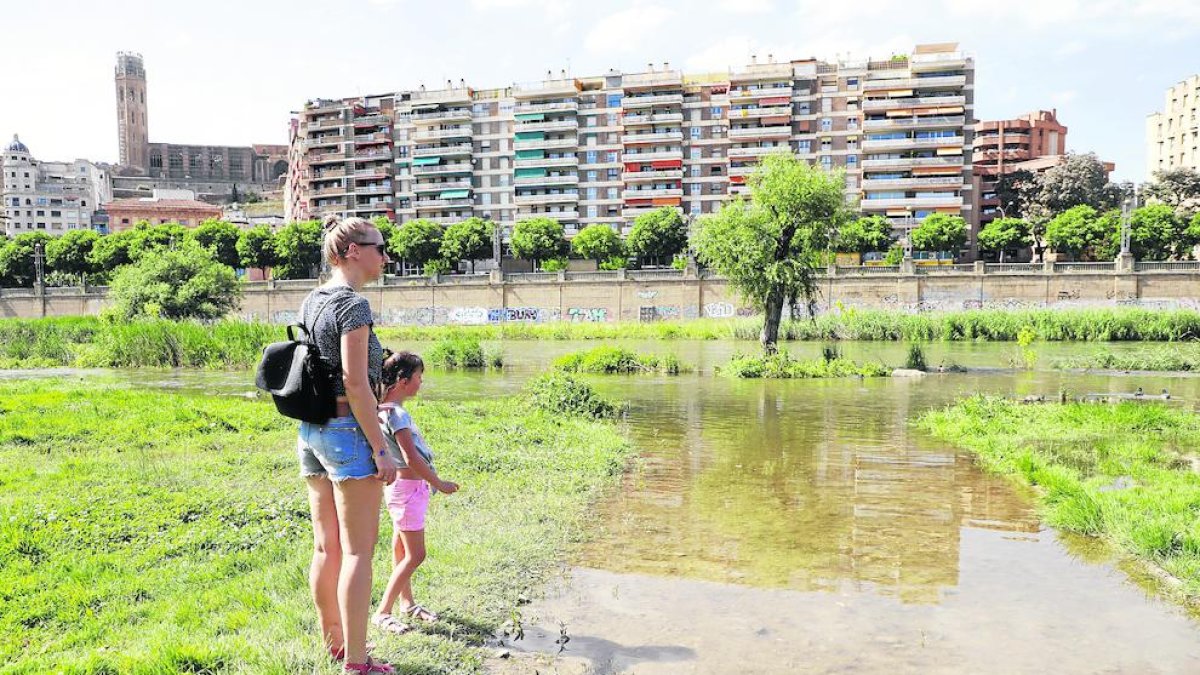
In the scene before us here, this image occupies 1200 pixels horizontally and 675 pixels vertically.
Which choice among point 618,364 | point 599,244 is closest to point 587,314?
point 599,244

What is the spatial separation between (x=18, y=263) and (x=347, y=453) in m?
90.8

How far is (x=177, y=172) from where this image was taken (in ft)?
582

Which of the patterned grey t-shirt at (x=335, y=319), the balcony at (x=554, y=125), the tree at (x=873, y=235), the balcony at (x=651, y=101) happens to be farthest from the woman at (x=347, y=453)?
the balcony at (x=554, y=125)

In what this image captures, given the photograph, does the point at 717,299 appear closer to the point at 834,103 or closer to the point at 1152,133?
the point at 834,103

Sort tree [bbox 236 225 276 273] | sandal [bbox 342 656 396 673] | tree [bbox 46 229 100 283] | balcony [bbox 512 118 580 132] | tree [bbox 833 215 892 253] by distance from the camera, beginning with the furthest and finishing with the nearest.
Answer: balcony [bbox 512 118 580 132]
tree [bbox 236 225 276 273]
tree [bbox 46 229 100 283]
tree [bbox 833 215 892 253]
sandal [bbox 342 656 396 673]

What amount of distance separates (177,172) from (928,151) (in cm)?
15085

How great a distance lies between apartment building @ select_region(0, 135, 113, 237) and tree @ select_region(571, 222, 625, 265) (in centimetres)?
10249

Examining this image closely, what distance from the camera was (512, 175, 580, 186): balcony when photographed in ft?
313

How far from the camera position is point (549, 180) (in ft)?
314

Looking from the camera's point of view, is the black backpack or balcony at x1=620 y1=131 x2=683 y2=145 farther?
balcony at x1=620 y1=131 x2=683 y2=145

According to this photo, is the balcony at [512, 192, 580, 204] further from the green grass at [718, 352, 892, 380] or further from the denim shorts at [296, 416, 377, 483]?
the denim shorts at [296, 416, 377, 483]

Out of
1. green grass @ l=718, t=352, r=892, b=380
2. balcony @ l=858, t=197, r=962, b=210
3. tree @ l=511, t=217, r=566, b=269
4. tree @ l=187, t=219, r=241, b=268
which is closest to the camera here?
green grass @ l=718, t=352, r=892, b=380

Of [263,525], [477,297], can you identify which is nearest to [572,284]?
[477,297]

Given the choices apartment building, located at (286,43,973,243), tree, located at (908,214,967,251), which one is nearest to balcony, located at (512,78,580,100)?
apartment building, located at (286,43,973,243)
